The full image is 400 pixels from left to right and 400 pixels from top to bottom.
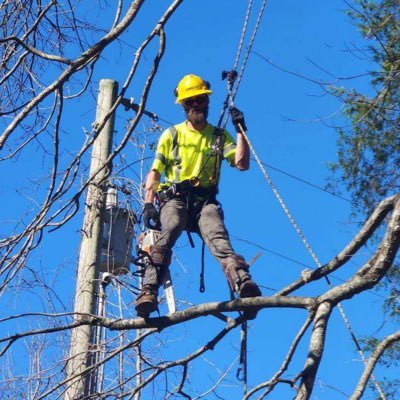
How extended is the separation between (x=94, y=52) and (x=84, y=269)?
3.39 m

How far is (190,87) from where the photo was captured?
6824 millimetres

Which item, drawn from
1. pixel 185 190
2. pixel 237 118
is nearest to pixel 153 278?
pixel 185 190

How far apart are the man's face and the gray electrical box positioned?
58.0 inches

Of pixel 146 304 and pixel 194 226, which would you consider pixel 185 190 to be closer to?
pixel 194 226

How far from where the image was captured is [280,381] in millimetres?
5000

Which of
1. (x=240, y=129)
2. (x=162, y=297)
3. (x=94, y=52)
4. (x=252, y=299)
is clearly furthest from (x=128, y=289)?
(x=94, y=52)

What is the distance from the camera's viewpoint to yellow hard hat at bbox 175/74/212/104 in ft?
22.3

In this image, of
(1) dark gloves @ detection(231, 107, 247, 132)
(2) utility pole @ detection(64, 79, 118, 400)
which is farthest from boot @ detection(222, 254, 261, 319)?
(2) utility pole @ detection(64, 79, 118, 400)

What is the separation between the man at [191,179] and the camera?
6.40 metres

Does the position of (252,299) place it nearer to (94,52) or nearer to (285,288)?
(285,288)

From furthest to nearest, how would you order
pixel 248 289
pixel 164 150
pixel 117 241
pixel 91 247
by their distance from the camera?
pixel 117 241, pixel 91 247, pixel 164 150, pixel 248 289

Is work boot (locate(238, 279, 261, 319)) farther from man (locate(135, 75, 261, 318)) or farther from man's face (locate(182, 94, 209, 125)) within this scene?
man's face (locate(182, 94, 209, 125))

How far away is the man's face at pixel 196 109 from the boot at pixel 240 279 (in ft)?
3.24

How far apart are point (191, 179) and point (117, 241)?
5.19 feet
